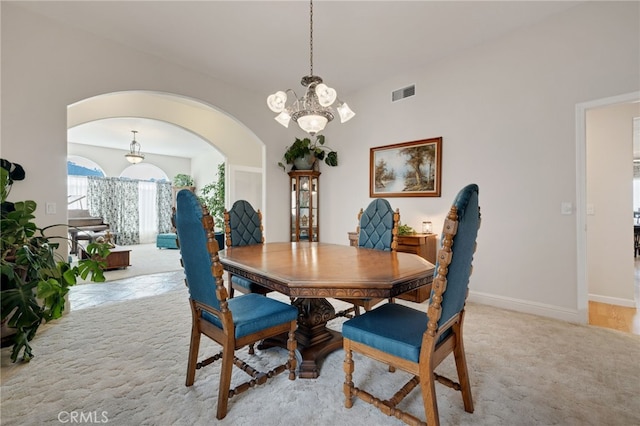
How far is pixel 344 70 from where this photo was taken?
4027mm

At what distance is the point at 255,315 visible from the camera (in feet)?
5.34

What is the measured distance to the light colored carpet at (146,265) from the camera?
195 inches

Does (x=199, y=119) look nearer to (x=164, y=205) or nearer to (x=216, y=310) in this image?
(x=216, y=310)

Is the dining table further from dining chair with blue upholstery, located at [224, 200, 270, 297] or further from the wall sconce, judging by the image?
the wall sconce

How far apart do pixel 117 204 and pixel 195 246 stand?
920 cm

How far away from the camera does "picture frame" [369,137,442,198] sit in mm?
3789

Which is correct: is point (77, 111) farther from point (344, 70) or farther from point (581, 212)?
point (581, 212)

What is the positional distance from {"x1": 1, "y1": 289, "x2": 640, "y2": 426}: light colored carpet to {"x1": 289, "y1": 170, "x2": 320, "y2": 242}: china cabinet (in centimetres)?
264

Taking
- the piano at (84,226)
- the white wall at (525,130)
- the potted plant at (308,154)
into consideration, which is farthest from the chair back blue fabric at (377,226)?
the piano at (84,226)

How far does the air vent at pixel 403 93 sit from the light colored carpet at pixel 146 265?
15.7ft

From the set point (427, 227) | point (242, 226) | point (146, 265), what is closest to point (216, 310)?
point (242, 226)

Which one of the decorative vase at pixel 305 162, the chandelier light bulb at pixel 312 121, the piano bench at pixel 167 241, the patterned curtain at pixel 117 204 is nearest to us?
the chandelier light bulb at pixel 312 121

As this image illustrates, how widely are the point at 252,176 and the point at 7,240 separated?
5.16 metres

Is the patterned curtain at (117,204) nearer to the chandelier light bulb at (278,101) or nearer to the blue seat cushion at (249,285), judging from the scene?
the blue seat cushion at (249,285)
